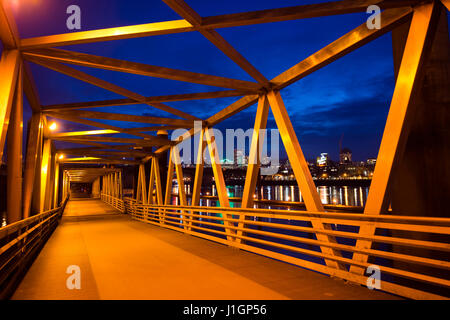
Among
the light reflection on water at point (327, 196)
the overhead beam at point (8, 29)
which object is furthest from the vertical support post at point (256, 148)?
the light reflection on water at point (327, 196)

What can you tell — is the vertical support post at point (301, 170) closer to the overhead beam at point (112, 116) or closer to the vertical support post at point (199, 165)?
the vertical support post at point (199, 165)

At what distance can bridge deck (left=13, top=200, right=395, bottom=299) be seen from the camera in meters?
4.02

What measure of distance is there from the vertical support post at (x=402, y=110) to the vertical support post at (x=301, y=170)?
747mm

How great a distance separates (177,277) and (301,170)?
3.02 m

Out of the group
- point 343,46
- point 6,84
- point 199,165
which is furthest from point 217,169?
point 6,84

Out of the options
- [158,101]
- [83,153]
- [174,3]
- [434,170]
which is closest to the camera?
[434,170]

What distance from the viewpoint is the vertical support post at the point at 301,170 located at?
16.3 feet

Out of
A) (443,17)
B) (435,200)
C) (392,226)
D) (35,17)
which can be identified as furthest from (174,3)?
(435,200)

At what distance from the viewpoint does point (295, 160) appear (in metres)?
6.07

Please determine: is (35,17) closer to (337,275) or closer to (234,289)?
(234,289)

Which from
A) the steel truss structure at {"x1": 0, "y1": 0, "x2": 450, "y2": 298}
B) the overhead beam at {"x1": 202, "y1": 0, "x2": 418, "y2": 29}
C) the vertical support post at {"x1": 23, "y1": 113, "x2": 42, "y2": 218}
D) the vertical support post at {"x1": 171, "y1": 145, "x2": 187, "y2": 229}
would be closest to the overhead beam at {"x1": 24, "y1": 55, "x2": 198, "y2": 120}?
the steel truss structure at {"x1": 0, "y1": 0, "x2": 450, "y2": 298}

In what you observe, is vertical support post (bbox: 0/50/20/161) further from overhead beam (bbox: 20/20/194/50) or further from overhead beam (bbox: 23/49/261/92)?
overhead beam (bbox: 20/20/194/50)

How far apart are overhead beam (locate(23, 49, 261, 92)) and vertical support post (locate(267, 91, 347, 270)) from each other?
98 centimetres

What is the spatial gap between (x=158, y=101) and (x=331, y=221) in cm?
622
